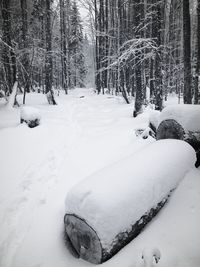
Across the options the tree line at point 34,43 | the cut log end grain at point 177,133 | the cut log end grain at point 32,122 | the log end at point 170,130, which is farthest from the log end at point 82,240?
the tree line at point 34,43

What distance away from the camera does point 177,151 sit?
4469 mm

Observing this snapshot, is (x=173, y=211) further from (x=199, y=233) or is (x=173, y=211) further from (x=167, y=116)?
(x=167, y=116)

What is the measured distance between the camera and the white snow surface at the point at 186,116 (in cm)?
525

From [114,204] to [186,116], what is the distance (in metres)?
3.08

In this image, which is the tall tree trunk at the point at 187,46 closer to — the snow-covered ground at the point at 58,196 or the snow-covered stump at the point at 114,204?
the snow-covered ground at the point at 58,196

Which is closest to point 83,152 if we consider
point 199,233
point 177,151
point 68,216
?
point 177,151

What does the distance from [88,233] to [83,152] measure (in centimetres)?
422

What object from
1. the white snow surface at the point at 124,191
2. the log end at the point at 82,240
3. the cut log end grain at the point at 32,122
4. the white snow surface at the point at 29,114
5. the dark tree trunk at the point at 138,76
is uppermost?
the dark tree trunk at the point at 138,76

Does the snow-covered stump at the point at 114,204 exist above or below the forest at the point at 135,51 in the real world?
below

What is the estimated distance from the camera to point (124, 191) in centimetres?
326

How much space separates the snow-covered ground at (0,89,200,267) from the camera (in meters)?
3.08

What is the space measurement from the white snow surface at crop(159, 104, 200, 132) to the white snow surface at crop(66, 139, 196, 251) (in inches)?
48.6

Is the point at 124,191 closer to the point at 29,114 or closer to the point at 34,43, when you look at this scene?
the point at 29,114

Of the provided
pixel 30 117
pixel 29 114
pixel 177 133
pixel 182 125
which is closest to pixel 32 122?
pixel 30 117
